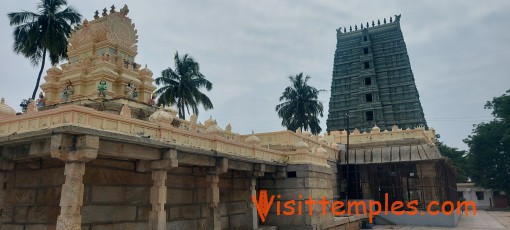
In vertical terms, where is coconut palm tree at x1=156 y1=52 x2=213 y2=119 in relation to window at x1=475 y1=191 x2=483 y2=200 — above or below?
above

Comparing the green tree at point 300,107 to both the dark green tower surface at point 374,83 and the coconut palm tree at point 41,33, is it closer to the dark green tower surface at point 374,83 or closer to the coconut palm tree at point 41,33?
the dark green tower surface at point 374,83

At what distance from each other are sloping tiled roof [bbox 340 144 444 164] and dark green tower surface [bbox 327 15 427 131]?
12318 mm

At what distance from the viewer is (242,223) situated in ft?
52.6

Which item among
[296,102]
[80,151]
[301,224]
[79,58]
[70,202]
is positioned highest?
[296,102]

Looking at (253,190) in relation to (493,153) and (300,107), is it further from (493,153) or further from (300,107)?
(493,153)

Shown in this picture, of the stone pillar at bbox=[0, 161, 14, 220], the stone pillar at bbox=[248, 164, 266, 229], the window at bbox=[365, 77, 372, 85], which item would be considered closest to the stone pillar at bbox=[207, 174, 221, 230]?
the stone pillar at bbox=[248, 164, 266, 229]

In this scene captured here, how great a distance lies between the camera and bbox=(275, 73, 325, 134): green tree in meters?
44.2

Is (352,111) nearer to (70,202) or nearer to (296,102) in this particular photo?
(296,102)

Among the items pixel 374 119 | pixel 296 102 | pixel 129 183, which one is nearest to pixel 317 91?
pixel 296 102

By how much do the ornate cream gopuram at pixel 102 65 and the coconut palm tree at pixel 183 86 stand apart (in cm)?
1714

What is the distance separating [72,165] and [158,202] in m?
2.89

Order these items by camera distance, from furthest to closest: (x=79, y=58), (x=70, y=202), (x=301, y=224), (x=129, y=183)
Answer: (x=79, y=58), (x=301, y=224), (x=129, y=183), (x=70, y=202)

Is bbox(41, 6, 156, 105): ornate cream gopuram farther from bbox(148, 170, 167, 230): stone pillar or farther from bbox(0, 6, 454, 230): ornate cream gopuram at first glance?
bbox(148, 170, 167, 230): stone pillar

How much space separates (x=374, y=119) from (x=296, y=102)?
903cm
